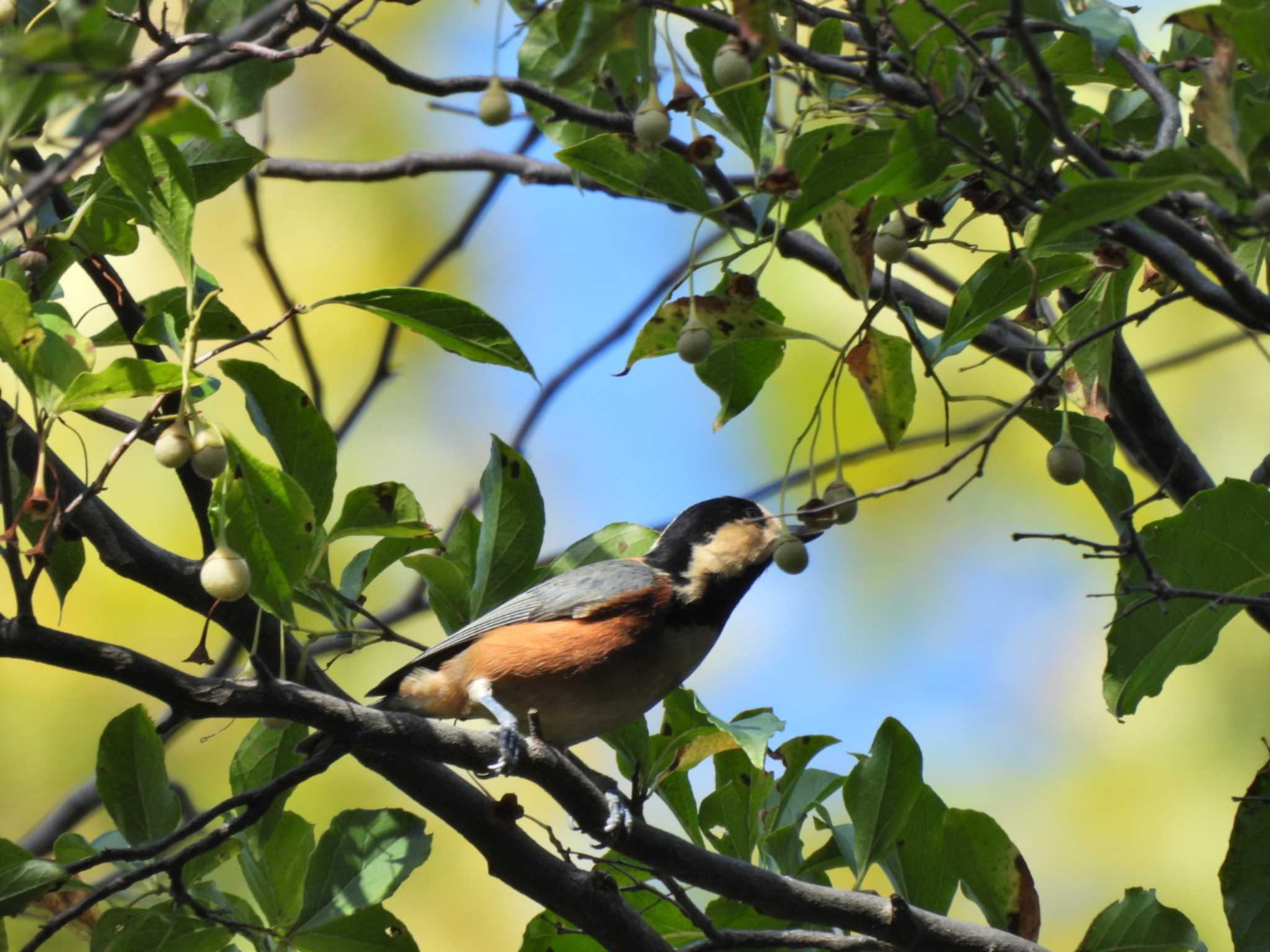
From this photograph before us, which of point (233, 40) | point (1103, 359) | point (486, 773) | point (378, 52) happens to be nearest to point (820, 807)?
point (486, 773)

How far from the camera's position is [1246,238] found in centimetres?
193

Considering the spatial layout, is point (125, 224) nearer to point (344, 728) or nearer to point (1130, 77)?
point (344, 728)

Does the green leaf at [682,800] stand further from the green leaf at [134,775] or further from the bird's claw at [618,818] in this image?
the green leaf at [134,775]

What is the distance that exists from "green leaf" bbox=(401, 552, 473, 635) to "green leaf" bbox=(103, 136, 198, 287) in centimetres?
95

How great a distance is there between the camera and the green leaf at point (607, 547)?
3.46 m

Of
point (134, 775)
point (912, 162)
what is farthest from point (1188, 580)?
point (134, 775)

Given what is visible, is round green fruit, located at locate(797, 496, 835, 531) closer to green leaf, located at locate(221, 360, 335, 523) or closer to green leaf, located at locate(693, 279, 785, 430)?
green leaf, located at locate(693, 279, 785, 430)

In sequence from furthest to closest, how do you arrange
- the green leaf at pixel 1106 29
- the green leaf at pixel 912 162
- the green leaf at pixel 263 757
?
1. the green leaf at pixel 263 757
2. the green leaf at pixel 1106 29
3. the green leaf at pixel 912 162

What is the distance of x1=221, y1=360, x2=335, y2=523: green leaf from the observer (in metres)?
2.74

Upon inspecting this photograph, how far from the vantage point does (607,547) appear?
3492mm

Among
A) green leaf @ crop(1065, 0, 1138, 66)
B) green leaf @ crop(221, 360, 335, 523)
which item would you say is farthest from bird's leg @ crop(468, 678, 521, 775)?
green leaf @ crop(1065, 0, 1138, 66)

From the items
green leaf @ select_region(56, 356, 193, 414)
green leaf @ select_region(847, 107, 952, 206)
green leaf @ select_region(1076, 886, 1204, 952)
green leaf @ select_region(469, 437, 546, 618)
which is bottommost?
green leaf @ select_region(1076, 886, 1204, 952)

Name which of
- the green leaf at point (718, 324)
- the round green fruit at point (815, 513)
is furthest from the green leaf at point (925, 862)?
the green leaf at point (718, 324)

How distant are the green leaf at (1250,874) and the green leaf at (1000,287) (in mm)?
1204
